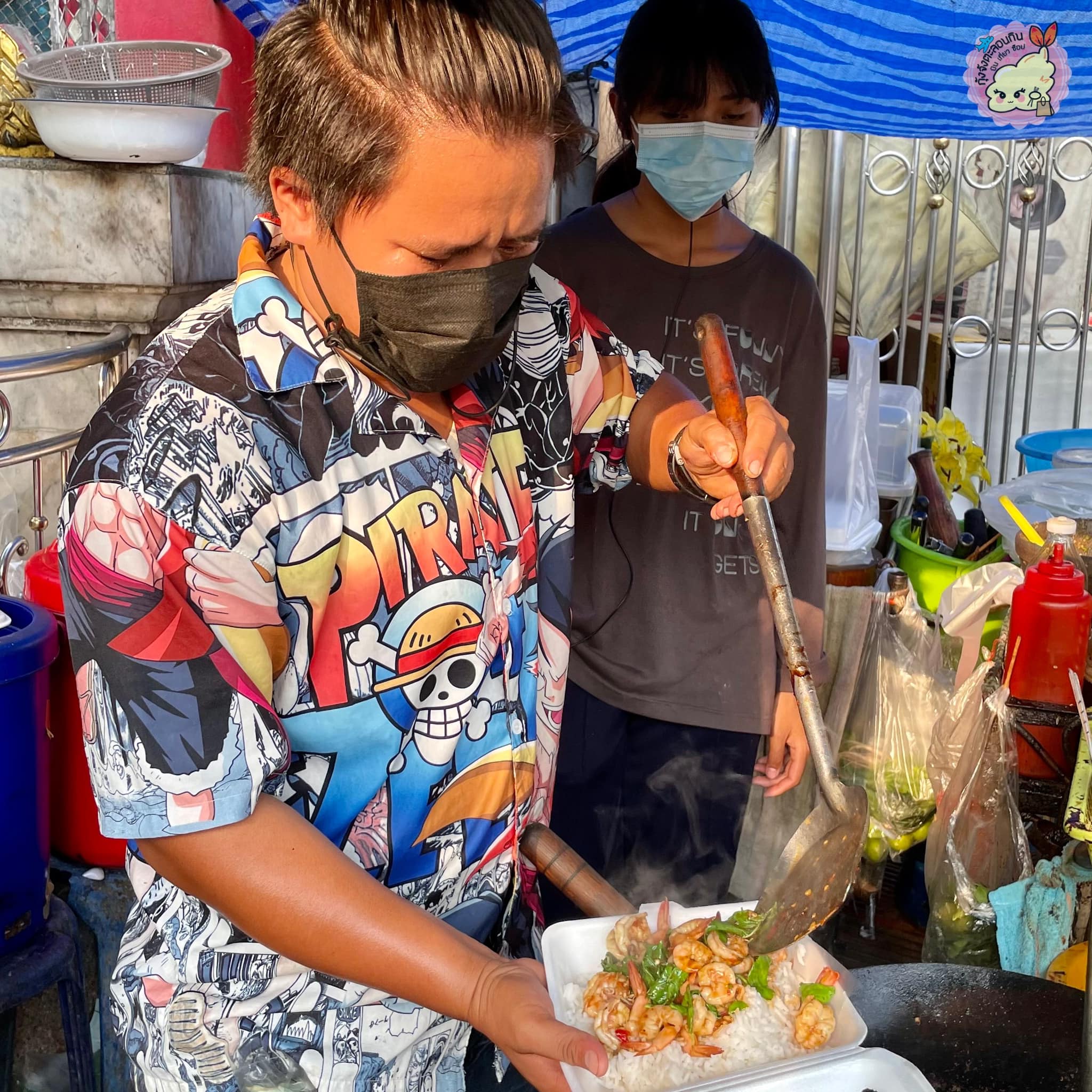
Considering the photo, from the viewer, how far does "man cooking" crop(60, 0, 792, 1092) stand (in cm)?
120

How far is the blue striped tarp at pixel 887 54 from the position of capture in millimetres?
2502

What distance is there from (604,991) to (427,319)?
89cm

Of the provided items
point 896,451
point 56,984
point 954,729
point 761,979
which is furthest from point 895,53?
point 56,984

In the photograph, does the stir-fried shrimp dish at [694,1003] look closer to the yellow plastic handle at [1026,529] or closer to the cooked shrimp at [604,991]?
the cooked shrimp at [604,991]

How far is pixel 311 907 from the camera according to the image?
123 cm

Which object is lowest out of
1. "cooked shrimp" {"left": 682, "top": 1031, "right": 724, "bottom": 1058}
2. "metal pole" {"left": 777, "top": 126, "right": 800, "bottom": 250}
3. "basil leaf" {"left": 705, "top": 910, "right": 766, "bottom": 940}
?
"cooked shrimp" {"left": 682, "top": 1031, "right": 724, "bottom": 1058}

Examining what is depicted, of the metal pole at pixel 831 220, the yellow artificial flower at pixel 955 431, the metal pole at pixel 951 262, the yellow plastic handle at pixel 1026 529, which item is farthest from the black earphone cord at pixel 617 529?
the metal pole at pixel 951 262

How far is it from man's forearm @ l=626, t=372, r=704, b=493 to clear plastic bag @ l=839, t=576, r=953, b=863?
1.20 meters

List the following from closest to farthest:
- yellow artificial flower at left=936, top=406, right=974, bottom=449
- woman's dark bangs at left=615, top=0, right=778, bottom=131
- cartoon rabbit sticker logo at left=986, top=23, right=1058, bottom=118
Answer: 1. woman's dark bangs at left=615, top=0, right=778, bottom=131
2. cartoon rabbit sticker logo at left=986, top=23, right=1058, bottom=118
3. yellow artificial flower at left=936, top=406, right=974, bottom=449

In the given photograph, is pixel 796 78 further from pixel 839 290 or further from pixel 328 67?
pixel 839 290

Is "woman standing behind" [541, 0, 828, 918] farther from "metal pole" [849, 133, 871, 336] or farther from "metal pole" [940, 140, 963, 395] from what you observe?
"metal pole" [940, 140, 963, 395]

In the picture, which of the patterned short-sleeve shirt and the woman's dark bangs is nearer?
the patterned short-sleeve shirt

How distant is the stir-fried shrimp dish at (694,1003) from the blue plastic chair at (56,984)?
1.12 metres

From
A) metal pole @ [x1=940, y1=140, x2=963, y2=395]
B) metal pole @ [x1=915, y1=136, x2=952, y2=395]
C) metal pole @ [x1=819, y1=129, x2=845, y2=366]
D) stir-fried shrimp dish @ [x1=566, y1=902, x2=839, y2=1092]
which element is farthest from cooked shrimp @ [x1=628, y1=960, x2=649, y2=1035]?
metal pole @ [x1=940, y1=140, x2=963, y2=395]
